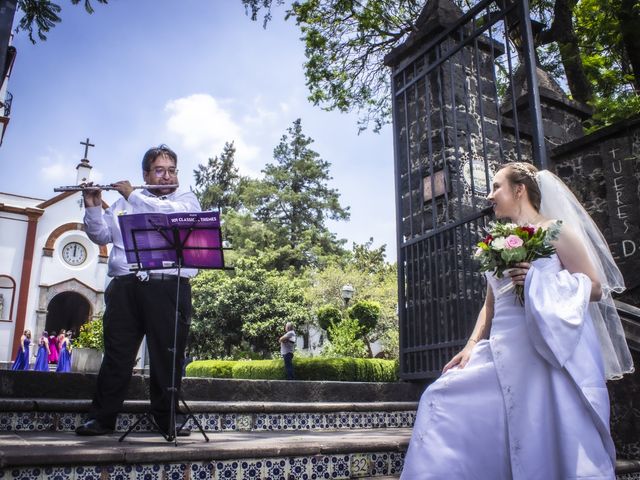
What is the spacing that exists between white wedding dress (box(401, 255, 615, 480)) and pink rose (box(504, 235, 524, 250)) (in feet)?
0.47

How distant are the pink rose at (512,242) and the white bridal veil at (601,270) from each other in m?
0.50

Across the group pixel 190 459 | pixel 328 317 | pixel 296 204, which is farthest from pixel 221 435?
pixel 296 204

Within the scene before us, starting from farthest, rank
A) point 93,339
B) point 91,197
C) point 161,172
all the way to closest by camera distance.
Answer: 1. point 93,339
2. point 161,172
3. point 91,197

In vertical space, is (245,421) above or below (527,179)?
below

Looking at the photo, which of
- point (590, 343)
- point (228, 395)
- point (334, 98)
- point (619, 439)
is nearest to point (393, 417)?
point (228, 395)

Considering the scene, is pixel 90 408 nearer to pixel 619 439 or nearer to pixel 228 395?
pixel 228 395

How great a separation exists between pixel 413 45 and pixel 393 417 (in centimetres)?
432

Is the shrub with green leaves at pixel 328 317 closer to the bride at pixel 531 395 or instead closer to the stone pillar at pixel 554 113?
the stone pillar at pixel 554 113

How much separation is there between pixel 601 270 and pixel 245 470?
6.90ft

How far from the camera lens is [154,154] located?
3807 millimetres

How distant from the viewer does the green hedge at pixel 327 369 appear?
42.5 feet

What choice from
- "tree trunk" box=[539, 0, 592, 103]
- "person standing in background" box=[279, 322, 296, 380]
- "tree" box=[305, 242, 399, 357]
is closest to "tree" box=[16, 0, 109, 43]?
"tree trunk" box=[539, 0, 592, 103]

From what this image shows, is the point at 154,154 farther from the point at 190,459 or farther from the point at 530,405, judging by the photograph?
the point at 530,405

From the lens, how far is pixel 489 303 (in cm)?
288
